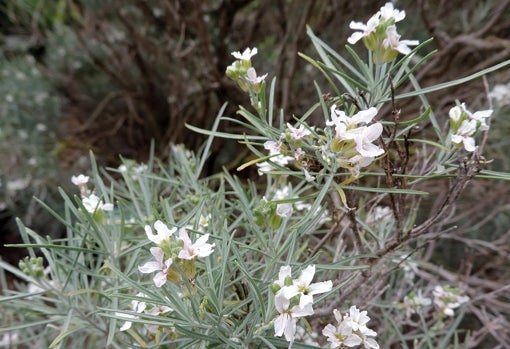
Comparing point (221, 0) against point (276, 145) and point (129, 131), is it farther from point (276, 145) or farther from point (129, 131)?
point (276, 145)

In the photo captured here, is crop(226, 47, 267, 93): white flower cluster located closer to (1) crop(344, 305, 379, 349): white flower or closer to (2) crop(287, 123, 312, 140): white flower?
(2) crop(287, 123, 312, 140): white flower

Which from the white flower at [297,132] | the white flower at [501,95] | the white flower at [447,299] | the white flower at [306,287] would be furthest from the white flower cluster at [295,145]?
the white flower at [501,95]

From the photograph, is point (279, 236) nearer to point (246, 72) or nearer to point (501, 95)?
point (246, 72)

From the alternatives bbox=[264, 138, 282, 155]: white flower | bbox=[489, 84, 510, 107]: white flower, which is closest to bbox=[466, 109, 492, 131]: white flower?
bbox=[264, 138, 282, 155]: white flower

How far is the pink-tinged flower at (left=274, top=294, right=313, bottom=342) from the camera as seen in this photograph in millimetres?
487

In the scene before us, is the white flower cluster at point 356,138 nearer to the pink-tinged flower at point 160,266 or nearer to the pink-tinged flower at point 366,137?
the pink-tinged flower at point 366,137

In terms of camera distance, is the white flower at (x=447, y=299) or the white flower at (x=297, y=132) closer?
the white flower at (x=297, y=132)

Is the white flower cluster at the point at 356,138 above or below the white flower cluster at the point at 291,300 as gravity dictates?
above

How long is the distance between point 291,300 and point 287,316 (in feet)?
0.07

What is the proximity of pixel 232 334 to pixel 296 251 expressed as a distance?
18 cm

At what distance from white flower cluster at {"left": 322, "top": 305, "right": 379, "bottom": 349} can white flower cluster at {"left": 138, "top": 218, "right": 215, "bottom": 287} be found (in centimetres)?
17

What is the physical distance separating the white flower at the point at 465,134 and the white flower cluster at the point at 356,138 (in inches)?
5.2

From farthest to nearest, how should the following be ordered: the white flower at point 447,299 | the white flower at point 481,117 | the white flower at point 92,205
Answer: the white flower at point 447,299 → the white flower at point 92,205 → the white flower at point 481,117

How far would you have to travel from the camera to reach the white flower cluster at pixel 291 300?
0.48 m
